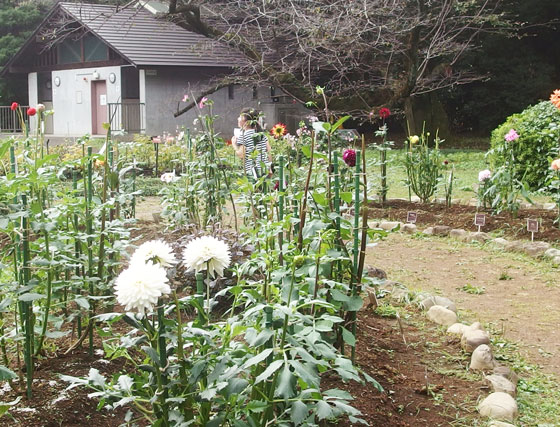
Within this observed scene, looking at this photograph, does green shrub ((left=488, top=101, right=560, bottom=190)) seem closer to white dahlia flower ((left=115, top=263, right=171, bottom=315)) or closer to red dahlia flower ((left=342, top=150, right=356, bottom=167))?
red dahlia flower ((left=342, top=150, right=356, bottom=167))

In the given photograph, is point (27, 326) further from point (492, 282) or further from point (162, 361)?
point (492, 282)

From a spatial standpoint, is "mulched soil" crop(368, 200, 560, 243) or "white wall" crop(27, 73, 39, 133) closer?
"mulched soil" crop(368, 200, 560, 243)

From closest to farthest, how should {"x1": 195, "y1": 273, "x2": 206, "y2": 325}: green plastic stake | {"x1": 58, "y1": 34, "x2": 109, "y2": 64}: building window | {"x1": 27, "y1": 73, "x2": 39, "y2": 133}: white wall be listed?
{"x1": 195, "y1": 273, "x2": 206, "y2": 325}: green plastic stake < {"x1": 58, "y1": 34, "x2": 109, "y2": 64}: building window < {"x1": 27, "y1": 73, "x2": 39, "y2": 133}: white wall

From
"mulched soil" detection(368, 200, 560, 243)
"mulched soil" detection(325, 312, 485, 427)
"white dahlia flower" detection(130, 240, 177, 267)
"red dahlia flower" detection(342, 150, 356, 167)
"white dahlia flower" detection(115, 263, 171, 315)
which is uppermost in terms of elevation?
"red dahlia flower" detection(342, 150, 356, 167)

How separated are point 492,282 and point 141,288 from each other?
4266mm

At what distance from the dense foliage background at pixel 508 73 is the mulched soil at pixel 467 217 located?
13.4 metres

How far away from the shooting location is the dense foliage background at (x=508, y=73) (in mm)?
22156

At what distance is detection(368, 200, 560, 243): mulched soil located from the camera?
702 cm

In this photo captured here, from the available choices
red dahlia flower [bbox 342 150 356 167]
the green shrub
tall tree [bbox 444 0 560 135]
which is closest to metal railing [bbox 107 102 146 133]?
tall tree [bbox 444 0 560 135]

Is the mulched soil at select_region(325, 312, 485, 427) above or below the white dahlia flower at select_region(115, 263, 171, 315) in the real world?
below

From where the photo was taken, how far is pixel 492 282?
18.5ft

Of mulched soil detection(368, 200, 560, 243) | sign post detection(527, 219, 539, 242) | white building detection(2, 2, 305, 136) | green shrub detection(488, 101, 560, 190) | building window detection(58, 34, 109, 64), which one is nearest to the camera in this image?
sign post detection(527, 219, 539, 242)

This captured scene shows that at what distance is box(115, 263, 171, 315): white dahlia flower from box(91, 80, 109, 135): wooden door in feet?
77.4

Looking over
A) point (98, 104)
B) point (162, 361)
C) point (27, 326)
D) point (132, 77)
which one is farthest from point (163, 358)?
point (98, 104)
